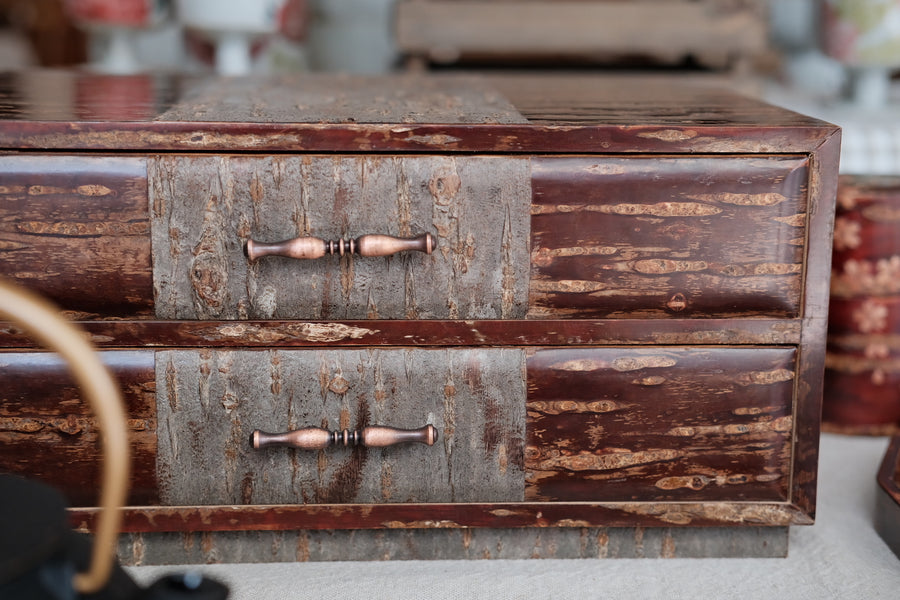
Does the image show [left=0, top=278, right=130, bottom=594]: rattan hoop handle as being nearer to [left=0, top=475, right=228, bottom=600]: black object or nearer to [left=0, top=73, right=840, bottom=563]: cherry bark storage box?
[left=0, top=475, right=228, bottom=600]: black object

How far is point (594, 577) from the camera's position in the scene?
0.82 meters

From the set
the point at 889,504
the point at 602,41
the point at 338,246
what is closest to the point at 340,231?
the point at 338,246

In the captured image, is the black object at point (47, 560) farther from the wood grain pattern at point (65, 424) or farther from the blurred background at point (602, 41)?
the blurred background at point (602, 41)

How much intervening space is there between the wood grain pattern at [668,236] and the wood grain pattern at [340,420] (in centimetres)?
10

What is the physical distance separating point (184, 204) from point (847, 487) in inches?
32.0

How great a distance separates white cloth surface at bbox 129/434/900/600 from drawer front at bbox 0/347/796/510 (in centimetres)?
7

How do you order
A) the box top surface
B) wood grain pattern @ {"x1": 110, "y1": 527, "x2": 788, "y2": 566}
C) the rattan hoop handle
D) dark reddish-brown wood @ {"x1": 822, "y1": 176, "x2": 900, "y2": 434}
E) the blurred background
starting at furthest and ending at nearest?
the blurred background
dark reddish-brown wood @ {"x1": 822, "y1": 176, "x2": 900, "y2": 434}
wood grain pattern @ {"x1": 110, "y1": 527, "x2": 788, "y2": 566}
the box top surface
the rattan hoop handle

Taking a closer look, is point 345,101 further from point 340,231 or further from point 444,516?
point 444,516

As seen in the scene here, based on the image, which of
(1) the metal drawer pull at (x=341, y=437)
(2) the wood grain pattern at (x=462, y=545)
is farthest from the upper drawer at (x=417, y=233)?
(2) the wood grain pattern at (x=462, y=545)

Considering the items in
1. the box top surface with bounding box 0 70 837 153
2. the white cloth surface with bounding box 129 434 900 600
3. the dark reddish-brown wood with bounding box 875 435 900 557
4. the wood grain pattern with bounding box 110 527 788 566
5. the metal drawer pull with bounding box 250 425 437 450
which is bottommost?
the white cloth surface with bounding box 129 434 900 600

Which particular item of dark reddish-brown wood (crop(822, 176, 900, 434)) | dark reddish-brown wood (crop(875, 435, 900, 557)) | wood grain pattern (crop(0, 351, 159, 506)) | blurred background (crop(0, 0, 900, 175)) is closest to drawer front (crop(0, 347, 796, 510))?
wood grain pattern (crop(0, 351, 159, 506))

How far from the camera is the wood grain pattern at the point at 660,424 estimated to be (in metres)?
0.80

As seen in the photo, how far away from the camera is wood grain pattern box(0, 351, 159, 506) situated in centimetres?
77

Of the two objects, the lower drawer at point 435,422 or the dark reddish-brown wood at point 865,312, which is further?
the dark reddish-brown wood at point 865,312
